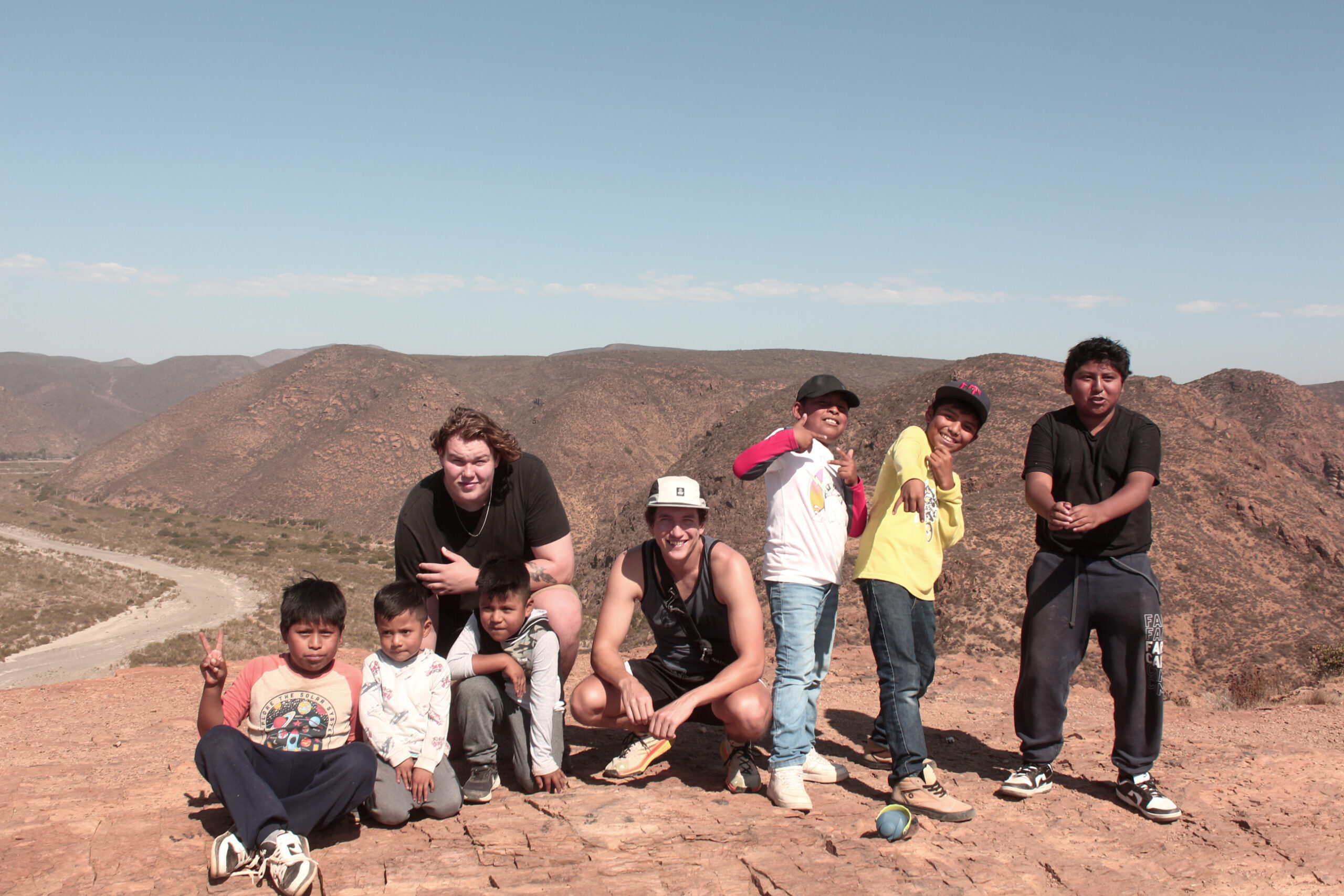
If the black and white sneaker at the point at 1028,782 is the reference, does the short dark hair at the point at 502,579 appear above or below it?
above

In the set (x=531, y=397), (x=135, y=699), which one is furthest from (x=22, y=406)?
(x=135, y=699)

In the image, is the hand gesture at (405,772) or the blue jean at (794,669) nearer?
the hand gesture at (405,772)

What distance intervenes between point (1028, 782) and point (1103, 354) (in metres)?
2.11

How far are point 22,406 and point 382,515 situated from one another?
97432mm

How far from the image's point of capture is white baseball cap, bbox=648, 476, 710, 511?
378 cm

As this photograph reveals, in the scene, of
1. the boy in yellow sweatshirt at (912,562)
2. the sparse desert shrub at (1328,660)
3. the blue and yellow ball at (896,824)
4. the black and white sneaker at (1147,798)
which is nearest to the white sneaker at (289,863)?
the blue and yellow ball at (896,824)

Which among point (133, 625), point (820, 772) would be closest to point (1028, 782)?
point (820, 772)

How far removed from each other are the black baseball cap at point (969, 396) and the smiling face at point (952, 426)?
26 mm

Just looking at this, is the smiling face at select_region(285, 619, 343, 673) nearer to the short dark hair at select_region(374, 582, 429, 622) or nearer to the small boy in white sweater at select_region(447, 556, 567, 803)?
the short dark hair at select_region(374, 582, 429, 622)

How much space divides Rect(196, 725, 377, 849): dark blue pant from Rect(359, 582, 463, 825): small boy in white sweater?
0.12 m

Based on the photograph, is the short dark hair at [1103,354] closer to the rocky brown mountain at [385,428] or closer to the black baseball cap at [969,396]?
the black baseball cap at [969,396]

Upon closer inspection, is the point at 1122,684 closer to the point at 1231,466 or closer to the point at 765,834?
the point at 765,834

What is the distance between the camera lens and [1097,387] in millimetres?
4086

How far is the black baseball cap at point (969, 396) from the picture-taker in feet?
13.5
